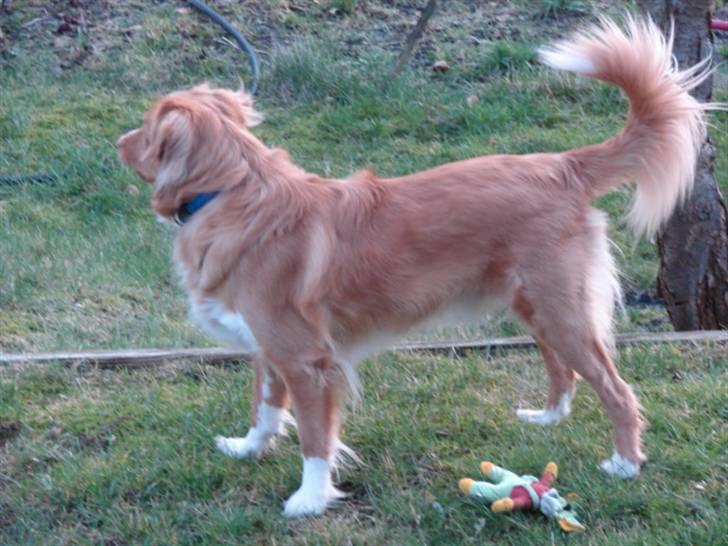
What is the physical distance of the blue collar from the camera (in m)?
3.93

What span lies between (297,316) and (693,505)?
1419 millimetres

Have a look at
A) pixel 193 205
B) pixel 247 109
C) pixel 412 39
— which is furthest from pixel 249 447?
pixel 412 39

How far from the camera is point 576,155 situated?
4074mm

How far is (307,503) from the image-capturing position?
12.6 ft

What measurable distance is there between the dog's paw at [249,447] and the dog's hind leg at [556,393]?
99cm

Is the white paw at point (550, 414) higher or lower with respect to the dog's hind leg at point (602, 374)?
lower

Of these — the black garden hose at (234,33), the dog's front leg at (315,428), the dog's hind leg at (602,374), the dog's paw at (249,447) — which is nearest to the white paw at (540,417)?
the dog's hind leg at (602,374)

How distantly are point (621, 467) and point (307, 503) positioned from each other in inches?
42.1

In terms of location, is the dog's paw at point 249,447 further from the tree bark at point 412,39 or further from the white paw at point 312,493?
the tree bark at point 412,39

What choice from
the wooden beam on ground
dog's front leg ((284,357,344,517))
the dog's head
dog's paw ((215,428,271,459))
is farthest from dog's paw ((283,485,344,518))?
the wooden beam on ground

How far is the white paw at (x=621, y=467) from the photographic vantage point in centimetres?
387

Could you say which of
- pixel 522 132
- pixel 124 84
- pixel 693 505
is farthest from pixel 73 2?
pixel 693 505

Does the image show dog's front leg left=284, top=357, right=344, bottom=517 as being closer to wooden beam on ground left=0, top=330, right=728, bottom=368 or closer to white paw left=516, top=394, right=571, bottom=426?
white paw left=516, top=394, right=571, bottom=426

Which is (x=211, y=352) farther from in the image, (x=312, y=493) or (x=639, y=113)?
(x=639, y=113)
